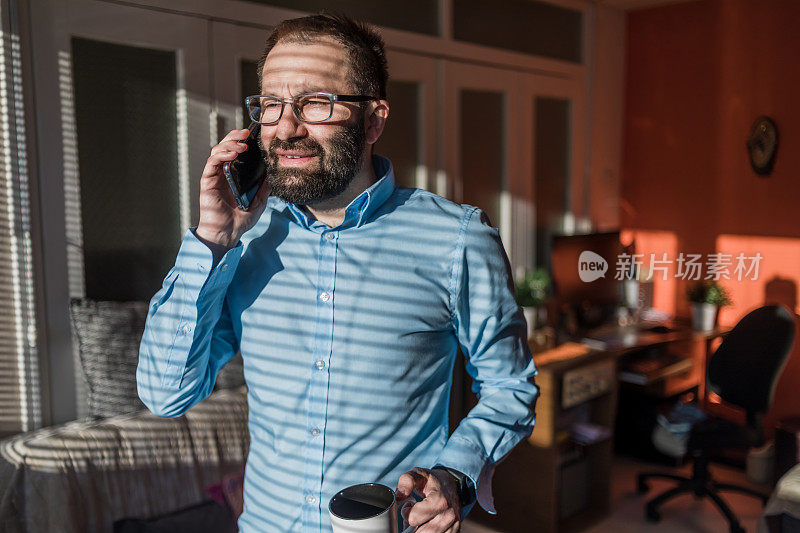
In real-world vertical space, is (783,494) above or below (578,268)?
below

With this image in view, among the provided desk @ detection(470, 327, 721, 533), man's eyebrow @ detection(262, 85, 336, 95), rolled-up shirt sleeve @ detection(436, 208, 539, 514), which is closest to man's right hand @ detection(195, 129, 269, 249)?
man's eyebrow @ detection(262, 85, 336, 95)

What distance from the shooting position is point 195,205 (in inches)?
94.7

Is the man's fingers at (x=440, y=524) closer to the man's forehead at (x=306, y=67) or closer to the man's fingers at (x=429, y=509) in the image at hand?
the man's fingers at (x=429, y=509)

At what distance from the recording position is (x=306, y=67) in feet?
3.70

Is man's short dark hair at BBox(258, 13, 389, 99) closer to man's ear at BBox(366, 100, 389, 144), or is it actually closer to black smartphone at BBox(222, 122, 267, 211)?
man's ear at BBox(366, 100, 389, 144)

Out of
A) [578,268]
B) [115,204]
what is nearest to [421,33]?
[578,268]

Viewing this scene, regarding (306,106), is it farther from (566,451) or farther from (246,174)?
(566,451)

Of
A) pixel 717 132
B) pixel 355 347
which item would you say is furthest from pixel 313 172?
pixel 717 132

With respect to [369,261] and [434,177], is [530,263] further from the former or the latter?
[369,261]

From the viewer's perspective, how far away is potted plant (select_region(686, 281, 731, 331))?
350 cm

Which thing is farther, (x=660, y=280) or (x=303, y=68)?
(x=660, y=280)

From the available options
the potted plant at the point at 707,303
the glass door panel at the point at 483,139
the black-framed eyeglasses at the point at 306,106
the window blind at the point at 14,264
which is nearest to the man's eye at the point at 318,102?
the black-framed eyeglasses at the point at 306,106

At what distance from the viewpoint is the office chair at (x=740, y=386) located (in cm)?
303

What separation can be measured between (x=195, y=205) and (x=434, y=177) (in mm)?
1179
